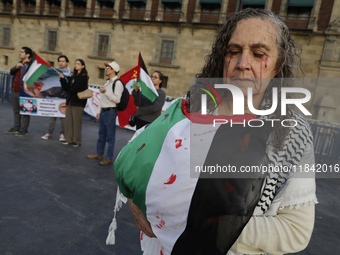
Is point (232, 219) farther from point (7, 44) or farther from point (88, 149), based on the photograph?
point (7, 44)

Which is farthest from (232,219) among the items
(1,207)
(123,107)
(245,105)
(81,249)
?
(123,107)

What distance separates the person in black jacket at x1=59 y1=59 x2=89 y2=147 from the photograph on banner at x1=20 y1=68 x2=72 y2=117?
0.81 m

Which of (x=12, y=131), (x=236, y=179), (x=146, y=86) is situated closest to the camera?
(x=236, y=179)

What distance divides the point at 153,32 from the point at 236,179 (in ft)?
72.0

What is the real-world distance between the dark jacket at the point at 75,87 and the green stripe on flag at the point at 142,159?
5.16 meters

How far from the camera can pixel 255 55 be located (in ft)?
3.39

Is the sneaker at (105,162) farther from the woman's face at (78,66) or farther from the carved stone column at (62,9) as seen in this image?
the carved stone column at (62,9)

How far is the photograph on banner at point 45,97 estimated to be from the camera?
657cm

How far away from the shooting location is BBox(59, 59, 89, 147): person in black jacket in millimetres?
5812

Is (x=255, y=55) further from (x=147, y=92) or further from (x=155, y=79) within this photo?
(x=155, y=79)

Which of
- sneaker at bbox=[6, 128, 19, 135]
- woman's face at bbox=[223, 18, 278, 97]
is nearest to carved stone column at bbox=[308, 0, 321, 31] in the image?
sneaker at bbox=[6, 128, 19, 135]

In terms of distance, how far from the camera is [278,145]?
942 millimetres

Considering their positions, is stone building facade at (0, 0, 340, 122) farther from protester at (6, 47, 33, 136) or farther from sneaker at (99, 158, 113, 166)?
sneaker at (99, 158, 113, 166)

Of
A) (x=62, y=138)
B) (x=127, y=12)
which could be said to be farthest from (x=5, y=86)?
(x=127, y=12)
